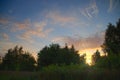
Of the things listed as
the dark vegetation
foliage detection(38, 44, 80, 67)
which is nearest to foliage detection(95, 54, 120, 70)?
the dark vegetation

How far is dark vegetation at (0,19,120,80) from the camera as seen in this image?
11.0 m

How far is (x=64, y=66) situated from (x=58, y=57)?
3078cm

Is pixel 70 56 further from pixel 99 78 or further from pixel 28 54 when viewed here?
pixel 99 78

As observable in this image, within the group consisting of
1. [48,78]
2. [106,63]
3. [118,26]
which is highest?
[118,26]

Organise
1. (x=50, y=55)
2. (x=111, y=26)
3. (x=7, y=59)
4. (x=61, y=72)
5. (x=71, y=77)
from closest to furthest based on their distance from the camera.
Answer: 1. (x=71, y=77)
2. (x=61, y=72)
3. (x=111, y=26)
4. (x=50, y=55)
5. (x=7, y=59)

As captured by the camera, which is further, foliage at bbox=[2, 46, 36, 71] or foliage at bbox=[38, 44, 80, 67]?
foliage at bbox=[2, 46, 36, 71]

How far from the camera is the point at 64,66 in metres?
17.8

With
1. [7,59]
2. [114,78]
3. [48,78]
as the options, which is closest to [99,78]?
[114,78]

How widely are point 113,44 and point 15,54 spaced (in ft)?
134

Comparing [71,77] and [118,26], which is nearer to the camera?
[71,77]

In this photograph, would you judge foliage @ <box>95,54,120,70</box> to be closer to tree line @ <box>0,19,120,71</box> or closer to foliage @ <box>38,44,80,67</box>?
tree line @ <box>0,19,120,71</box>

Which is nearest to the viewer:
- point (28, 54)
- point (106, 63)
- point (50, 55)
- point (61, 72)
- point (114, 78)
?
point (114, 78)

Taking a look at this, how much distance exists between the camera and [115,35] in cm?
3234

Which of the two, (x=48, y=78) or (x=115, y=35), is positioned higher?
(x=115, y=35)
